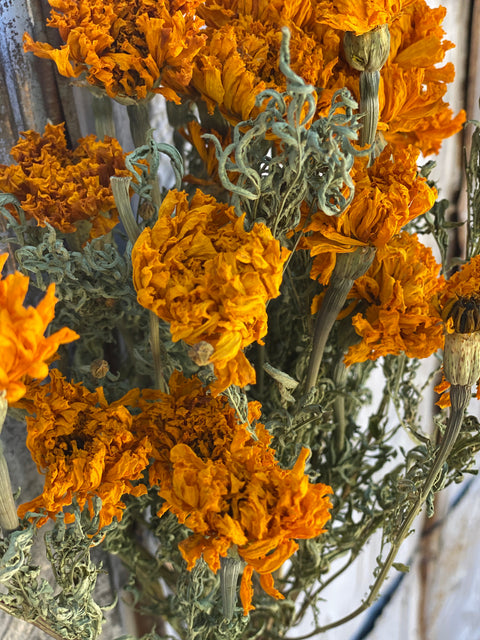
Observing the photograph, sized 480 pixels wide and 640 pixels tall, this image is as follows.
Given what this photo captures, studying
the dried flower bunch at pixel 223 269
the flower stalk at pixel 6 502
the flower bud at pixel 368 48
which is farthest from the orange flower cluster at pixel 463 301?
the flower stalk at pixel 6 502

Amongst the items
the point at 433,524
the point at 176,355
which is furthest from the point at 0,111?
the point at 433,524

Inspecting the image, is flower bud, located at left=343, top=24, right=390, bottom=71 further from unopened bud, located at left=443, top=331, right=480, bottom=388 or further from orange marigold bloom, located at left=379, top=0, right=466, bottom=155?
unopened bud, located at left=443, top=331, right=480, bottom=388

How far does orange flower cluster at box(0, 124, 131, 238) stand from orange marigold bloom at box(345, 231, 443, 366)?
0.14 metres

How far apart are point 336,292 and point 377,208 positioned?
0.06 meters

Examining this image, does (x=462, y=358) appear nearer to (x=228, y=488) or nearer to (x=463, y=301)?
(x=463, y=301)

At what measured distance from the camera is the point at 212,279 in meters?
0.25

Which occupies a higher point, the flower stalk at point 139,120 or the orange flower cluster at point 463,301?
the flower stalk at point 139,120

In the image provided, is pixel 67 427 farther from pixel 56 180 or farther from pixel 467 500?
pixel 467 500

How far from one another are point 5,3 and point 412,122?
0.25 metres

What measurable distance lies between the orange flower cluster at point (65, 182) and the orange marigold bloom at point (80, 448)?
0.08 meters

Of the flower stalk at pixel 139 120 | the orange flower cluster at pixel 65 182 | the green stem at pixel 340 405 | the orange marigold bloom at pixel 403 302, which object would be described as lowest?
the green stem at pixel 340 405

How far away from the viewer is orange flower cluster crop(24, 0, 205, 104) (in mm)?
298

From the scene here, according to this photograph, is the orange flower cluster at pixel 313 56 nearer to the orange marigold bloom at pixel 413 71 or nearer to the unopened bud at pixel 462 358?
the orange marigold bloom at pixel 413 71

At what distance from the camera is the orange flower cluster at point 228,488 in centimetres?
26
